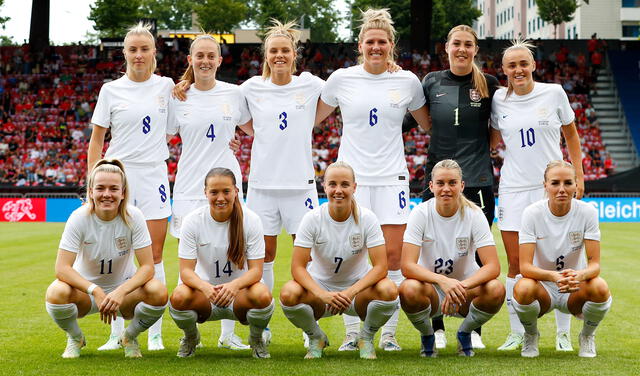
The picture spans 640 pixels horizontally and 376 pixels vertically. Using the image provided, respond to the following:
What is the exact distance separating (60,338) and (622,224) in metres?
17.5

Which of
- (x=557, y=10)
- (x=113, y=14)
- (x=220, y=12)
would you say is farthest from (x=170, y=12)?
(x=557, y=10)

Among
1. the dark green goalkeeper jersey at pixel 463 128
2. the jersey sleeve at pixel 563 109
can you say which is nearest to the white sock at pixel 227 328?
the dark green goalkeeper jersey at pixel 463 128

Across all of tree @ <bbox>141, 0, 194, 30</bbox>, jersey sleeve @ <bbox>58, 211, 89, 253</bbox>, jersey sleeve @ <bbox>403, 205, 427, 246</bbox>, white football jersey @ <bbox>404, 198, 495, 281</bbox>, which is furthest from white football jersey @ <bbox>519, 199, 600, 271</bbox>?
tree @ <bbox>141, 0, 194, 30</bbox>

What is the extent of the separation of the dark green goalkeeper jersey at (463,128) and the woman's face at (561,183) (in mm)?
844

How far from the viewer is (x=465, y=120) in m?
6.21

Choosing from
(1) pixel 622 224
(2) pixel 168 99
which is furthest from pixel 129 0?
(2) pixel 168 99

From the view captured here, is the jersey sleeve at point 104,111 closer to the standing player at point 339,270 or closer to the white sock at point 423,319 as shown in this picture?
the standing player at point 339,270

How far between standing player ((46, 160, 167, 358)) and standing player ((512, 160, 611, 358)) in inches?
92.4

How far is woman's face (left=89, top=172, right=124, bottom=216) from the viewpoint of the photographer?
5.29m

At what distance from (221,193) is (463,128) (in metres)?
1.96

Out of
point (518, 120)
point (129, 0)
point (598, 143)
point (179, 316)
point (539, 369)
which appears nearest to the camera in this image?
point (539, 369)

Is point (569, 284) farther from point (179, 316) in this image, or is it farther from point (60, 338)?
point (60, 338)

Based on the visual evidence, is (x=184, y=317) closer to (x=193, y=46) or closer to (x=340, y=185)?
(x=340, y=185)

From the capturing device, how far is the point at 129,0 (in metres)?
44.2
